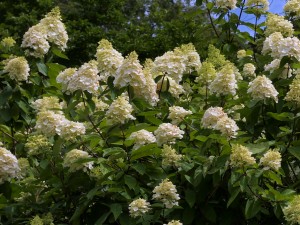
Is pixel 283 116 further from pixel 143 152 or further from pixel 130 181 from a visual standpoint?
pixel 130 181

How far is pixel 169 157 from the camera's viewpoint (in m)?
3.15

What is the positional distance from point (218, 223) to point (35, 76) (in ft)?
5.30

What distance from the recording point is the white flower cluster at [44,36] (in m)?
3.98

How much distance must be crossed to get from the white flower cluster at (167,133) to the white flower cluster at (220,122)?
155mm

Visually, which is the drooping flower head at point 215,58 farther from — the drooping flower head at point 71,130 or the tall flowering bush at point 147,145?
the drooping flower head at point 71,130

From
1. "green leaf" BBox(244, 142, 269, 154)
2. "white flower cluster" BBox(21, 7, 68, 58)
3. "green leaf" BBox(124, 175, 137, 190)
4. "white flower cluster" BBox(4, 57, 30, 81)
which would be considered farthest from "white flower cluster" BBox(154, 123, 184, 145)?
"white flower cluster" BBox(21, 7, 68, 58)

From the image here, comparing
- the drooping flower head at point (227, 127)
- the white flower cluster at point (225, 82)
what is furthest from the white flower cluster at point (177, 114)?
the drooping flower head at point (227, 127)

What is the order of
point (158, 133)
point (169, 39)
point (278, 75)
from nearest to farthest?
point (158, 133) < point (278, 75) < point (169, 39)

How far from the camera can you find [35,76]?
401cm

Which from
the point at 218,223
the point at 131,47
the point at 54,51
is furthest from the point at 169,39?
the point at 218,223

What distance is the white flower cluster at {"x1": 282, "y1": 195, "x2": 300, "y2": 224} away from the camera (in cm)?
268

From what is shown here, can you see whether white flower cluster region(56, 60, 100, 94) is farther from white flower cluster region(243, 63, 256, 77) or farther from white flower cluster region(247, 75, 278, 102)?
white flower cluster region(243, 63, 256, 77)

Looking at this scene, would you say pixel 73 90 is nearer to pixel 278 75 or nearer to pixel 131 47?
pixel 278 75

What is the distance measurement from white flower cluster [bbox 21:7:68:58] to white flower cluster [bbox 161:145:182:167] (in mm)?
1323
